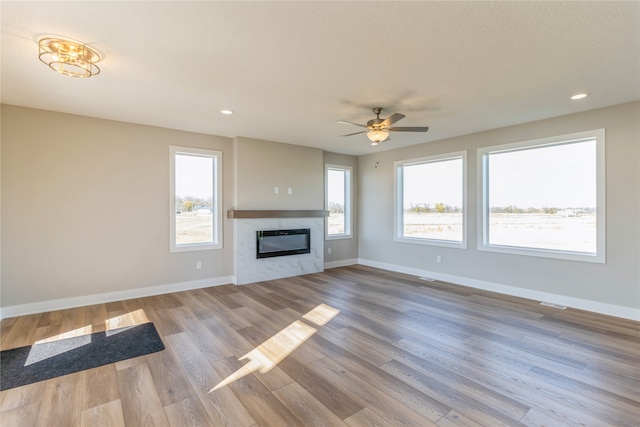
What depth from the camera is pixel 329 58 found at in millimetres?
2572

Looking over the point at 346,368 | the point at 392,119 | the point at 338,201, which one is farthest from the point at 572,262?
the point at 338,201

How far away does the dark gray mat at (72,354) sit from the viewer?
246 cm

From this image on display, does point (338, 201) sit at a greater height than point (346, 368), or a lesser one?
greater

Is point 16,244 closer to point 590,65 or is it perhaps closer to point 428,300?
point 428,300

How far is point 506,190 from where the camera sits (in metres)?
4.86

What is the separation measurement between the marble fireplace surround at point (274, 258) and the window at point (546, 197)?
3087mm

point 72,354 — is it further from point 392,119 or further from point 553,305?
point 553,305

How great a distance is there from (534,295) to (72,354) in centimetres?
573

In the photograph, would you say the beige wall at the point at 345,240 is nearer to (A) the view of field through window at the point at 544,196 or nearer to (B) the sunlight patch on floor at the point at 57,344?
(A) the view of field through window at the point at 544,196

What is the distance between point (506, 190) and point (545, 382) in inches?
130

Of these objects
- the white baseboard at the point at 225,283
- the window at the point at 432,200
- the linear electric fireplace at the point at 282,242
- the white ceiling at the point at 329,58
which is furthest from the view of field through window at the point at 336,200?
the white ceiling at the point at 329,58

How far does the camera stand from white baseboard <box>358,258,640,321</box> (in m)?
3.72

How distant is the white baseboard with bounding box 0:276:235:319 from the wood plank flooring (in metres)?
0.15

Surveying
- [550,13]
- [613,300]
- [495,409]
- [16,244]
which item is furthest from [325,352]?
[16,244]
